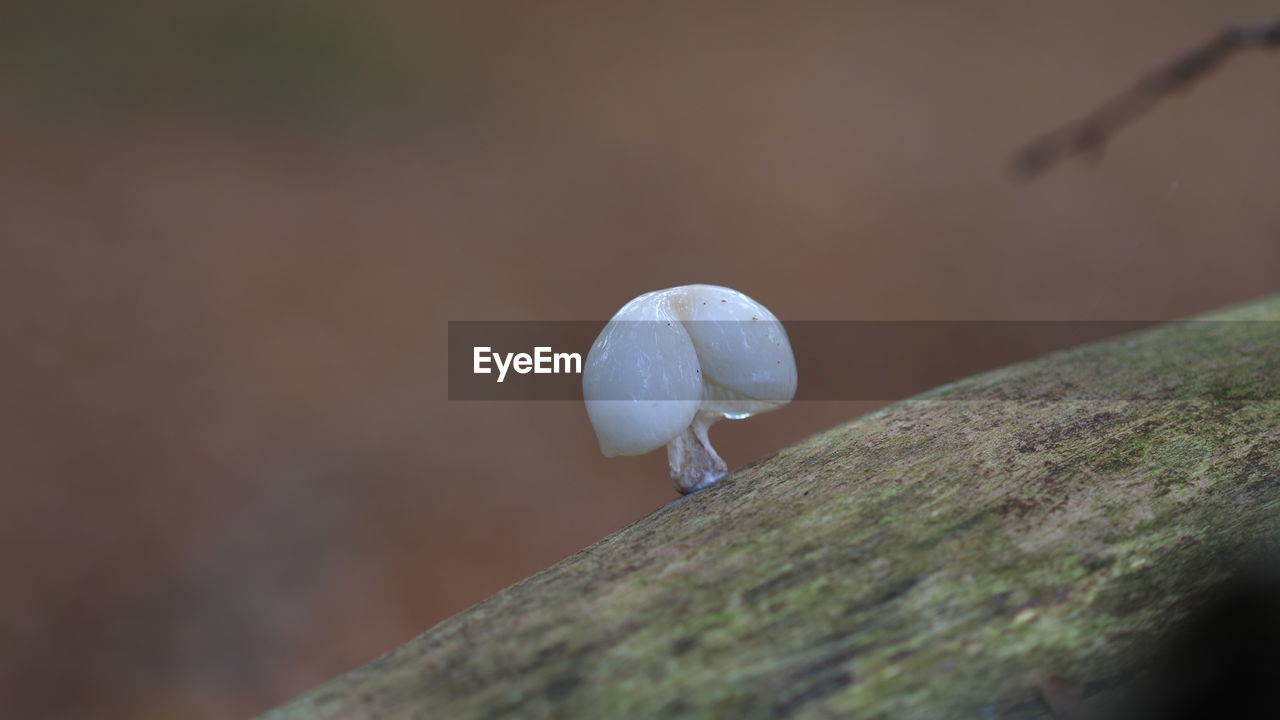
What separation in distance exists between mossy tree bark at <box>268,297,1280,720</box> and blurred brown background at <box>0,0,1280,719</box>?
77.6 inches

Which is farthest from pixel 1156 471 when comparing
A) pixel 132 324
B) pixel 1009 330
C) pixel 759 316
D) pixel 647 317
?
pixel 132 324

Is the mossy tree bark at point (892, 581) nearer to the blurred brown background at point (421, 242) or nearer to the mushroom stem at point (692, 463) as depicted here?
the mushroom stem at point (692, 463)

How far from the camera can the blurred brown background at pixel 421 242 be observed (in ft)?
8.91

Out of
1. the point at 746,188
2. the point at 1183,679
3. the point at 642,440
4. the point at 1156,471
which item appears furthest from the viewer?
the point at 746,188

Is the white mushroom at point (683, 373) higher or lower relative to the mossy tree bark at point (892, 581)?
higher

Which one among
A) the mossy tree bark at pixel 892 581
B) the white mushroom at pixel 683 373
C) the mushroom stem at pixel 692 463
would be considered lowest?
the mossy tree bark at pixel 892 581

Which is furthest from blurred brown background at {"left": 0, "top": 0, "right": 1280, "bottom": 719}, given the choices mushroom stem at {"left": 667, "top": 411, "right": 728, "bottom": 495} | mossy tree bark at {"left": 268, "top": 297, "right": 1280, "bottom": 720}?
mossy tree bark at {"left": 268, "top": 297, "right": 1280, "bottom": 720}

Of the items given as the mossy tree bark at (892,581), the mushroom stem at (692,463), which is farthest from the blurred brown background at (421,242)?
the mossy tree bark at (892,581)

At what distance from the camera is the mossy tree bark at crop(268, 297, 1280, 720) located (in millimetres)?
670

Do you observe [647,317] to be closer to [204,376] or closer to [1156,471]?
[1156,471]

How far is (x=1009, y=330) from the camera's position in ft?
12.6

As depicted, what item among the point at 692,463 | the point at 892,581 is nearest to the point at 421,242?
the point at 692,463

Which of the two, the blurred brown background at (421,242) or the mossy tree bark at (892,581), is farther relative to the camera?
the blurred brown background at (421,242)

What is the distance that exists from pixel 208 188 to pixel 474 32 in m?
1.90
